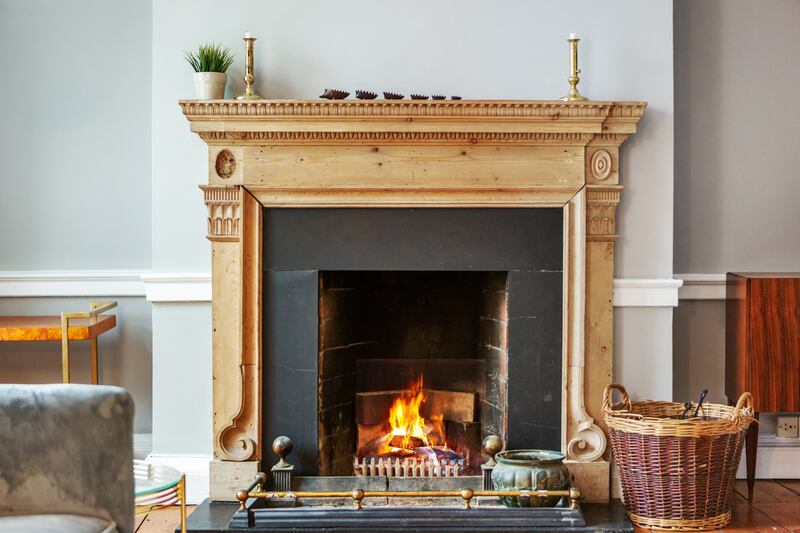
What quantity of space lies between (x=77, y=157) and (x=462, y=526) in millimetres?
2332

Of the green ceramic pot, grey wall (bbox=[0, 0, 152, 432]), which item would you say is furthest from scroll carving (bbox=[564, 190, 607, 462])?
grey wall (bbox=[0, 0, 152, 432])

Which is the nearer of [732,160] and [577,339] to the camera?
[577,339]

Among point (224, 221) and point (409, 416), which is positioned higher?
point (224, 221)

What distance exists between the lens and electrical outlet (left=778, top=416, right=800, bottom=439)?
12.5 ft

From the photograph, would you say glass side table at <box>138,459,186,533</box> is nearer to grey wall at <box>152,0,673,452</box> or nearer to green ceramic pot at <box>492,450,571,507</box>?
green ceramic pot at <box>492,450,571,507</box>

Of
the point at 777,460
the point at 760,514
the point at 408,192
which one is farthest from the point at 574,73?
the point at 777,460

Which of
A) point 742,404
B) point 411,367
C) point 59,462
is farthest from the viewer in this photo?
point 411,367

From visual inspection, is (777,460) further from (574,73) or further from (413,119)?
(413,119)

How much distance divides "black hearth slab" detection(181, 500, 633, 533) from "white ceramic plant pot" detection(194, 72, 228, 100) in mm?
1524

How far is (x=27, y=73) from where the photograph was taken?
3.89 meters

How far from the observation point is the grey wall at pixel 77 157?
3.88m

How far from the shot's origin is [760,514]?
331 centimetres

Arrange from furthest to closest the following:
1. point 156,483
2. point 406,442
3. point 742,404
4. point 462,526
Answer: point 406,442 → point 742,404 → point 462,526 → point 156,483

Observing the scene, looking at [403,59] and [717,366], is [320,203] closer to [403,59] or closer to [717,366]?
[403,59]
